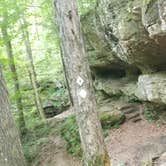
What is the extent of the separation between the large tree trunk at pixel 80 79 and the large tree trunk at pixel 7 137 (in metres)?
1.67

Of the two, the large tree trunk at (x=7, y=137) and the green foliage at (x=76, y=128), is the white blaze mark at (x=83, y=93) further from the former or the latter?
the green foliage at (x=76, y=128)

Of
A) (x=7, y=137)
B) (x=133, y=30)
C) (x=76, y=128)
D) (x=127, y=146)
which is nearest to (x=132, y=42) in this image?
(x=133, y=30)

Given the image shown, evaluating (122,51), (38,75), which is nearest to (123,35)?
(122,51)

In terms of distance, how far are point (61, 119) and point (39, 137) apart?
4.94ft

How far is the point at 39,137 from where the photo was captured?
13.1 m

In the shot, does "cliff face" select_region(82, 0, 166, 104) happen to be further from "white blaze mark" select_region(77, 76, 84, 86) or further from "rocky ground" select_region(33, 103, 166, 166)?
"white blaze mark" select_region(77, 76, 84, 86)

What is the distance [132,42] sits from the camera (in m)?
9.28

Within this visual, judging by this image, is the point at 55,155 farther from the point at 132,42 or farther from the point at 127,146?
the point at 132,42

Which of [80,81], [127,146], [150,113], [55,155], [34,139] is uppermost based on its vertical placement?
[80,81]

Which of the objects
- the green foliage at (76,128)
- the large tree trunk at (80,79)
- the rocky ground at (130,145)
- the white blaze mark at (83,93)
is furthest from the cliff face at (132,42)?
the white blaze mark at (83,93)

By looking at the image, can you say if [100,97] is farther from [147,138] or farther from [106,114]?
[147,138]

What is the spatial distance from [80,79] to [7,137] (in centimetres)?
225

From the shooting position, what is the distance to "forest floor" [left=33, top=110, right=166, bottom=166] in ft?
27.2

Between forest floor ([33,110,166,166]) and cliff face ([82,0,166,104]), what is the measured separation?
3.74 feet
